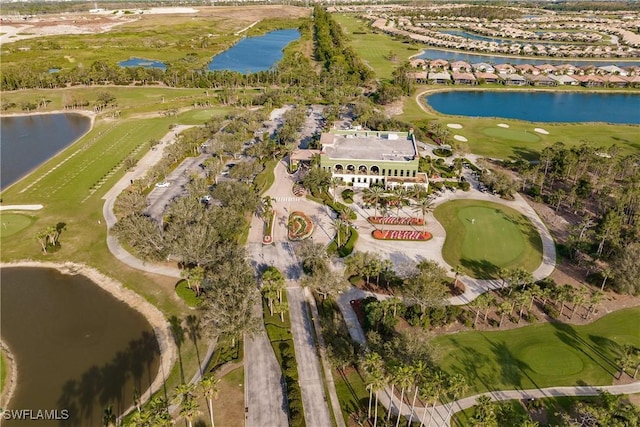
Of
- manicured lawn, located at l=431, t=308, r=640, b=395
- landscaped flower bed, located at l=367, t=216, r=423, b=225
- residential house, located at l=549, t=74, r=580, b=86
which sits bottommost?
→ manicured lawn, located at l=431, t=308, r=640, b=395

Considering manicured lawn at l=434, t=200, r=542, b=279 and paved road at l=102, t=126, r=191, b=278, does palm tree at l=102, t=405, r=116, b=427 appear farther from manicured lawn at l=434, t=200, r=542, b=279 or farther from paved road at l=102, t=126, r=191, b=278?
manicured lawn at l=434, t=200, r=542, b=279

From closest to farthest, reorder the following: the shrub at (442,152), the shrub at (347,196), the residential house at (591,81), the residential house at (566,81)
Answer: the shrub at (347,196) < the shrub at (442,152) < the residential house at (591,81) < the residential house at (566,81)

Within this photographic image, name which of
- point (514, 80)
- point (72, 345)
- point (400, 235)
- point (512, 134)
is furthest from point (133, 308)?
point (514, 80)

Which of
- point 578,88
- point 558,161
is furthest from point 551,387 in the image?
point 578,88

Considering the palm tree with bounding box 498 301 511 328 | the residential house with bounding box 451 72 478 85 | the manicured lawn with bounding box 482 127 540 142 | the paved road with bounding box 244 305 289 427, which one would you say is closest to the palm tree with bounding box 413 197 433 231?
the palm tree with bounding box 498 301 511 328

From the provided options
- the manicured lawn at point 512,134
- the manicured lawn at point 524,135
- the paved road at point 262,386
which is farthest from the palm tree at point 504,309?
the manicured lawn at point 512,134

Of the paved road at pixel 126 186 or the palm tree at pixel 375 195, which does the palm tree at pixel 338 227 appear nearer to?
the palm tree at pixel 375 195
